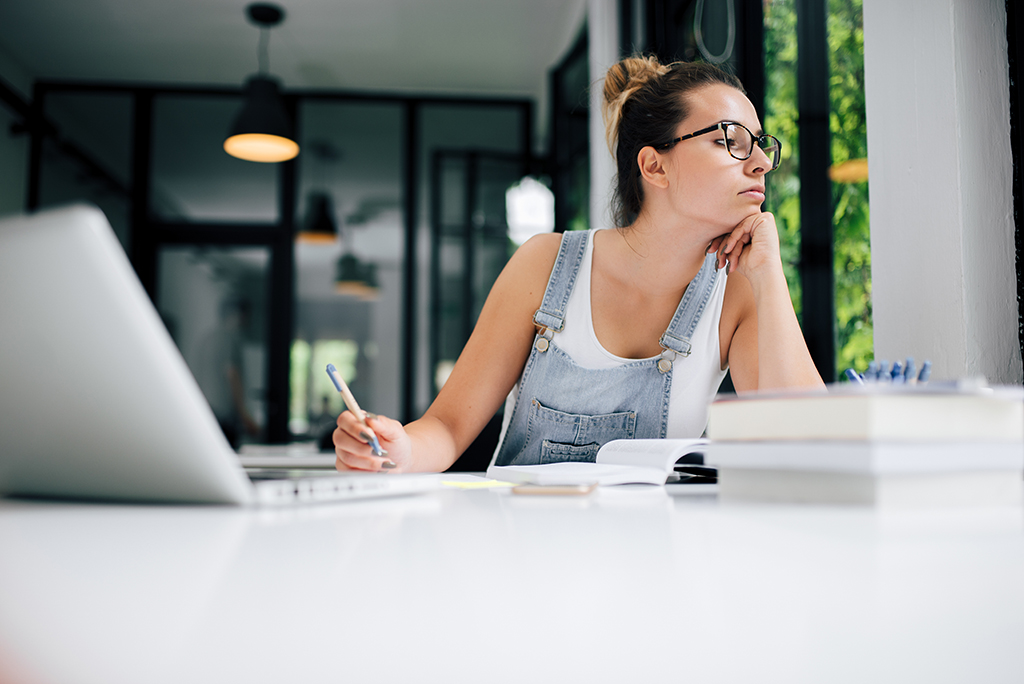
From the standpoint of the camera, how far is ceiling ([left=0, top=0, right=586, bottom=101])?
4.37 metres

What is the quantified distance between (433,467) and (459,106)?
189 inches

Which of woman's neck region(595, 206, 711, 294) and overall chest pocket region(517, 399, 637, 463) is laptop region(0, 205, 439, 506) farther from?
woman's neck region(595, 206, 711, 294)

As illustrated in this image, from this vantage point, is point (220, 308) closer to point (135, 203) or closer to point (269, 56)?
point (135, 203)

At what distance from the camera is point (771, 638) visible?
0.21m

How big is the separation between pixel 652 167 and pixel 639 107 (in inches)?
5.6

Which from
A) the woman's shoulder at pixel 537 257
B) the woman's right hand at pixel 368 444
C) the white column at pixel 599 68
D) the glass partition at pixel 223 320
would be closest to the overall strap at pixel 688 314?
the woman's shoulder at pixel 537 257

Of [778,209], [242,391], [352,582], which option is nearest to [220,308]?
[242,391]

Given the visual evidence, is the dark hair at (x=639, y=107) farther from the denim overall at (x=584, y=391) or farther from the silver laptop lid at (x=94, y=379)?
the silver laptop lid at (x=94, y=379)

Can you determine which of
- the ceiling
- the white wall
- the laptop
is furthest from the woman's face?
the ceiling

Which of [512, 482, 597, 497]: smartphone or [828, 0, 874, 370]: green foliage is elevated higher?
[828, 0, 874, 370]: green foliage

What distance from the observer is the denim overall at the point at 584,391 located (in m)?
1.26

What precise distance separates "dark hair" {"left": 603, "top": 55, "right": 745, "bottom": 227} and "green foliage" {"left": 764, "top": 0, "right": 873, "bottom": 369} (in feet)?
1.00

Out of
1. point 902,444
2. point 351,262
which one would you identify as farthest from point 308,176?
point 902,444

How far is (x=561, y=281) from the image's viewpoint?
134 centimetres
